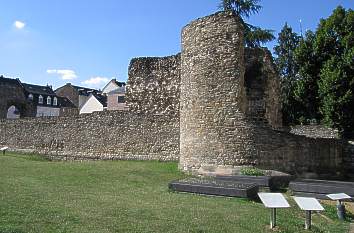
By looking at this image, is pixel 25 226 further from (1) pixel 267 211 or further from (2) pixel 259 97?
(2) pixel 259 97

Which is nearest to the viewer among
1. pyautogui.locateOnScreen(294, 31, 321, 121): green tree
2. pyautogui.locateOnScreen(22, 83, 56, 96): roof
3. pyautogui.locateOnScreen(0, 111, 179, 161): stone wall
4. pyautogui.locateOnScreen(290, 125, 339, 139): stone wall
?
pyautogui.locateOnScreen(0, 111, 179, 161): stone wall

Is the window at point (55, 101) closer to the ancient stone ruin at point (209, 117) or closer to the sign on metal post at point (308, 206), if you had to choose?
the ancient stone ruin at point (209, 117)

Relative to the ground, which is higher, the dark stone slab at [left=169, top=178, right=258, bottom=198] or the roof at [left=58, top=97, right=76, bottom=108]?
the roof at [left=58, top=97, right=76, bottom=108]

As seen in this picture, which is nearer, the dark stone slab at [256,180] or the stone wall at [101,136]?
the dark stone slab at [256,180]

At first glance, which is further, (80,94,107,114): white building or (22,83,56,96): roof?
(22,83,56,96): roof

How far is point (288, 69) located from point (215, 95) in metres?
25.3

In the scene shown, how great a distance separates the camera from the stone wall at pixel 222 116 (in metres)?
15.9

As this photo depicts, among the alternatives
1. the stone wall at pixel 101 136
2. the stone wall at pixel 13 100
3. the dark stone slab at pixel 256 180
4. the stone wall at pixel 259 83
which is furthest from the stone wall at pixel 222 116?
the stone wall at pixel 13 100

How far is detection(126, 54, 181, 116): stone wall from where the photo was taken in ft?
73.5

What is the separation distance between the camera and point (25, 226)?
7.18 metres

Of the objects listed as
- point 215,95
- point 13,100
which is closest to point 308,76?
point 215,95

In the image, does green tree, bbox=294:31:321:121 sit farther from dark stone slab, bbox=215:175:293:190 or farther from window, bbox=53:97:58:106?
window, bbox=53:97:58:106

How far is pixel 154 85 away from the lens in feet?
75.4

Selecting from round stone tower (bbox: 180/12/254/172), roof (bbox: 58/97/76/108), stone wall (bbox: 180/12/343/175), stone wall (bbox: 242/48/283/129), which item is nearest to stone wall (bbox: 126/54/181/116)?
stone wall (bbox: 242/48/283/129)
